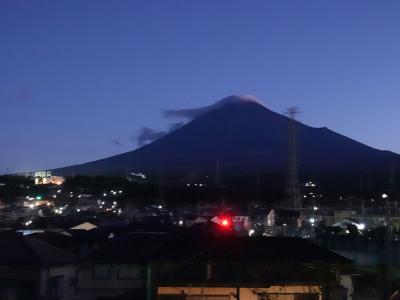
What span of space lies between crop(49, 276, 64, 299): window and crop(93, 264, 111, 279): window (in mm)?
1296

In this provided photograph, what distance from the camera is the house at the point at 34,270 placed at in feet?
36.9

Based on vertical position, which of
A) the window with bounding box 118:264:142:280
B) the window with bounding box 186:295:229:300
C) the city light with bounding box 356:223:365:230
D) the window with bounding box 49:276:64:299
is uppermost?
the city light with bounding box 356:223:365:230

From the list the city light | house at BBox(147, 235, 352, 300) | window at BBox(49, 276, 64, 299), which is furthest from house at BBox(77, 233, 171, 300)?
the city light

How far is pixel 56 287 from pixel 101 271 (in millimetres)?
1664


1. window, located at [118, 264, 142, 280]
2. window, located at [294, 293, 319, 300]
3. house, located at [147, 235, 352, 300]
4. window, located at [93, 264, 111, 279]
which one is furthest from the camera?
window, located at [93, 264, 111, 279]

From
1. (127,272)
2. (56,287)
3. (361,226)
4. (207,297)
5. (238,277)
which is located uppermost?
(361,226)

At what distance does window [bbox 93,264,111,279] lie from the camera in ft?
45.4

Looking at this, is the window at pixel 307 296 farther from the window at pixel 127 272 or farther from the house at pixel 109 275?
the window at pixel 127 272

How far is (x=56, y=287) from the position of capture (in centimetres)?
1234

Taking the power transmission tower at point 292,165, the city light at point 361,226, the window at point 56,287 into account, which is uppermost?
the power transmission tower at point 292,165

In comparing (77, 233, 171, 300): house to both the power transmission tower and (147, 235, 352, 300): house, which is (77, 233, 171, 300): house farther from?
the power transmission tower

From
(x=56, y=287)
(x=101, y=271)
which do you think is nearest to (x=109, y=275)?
(x=101, y=271)

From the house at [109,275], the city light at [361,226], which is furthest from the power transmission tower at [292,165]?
the house at [109,275]

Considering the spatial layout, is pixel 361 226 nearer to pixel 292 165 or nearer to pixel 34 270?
pixel 292 165
